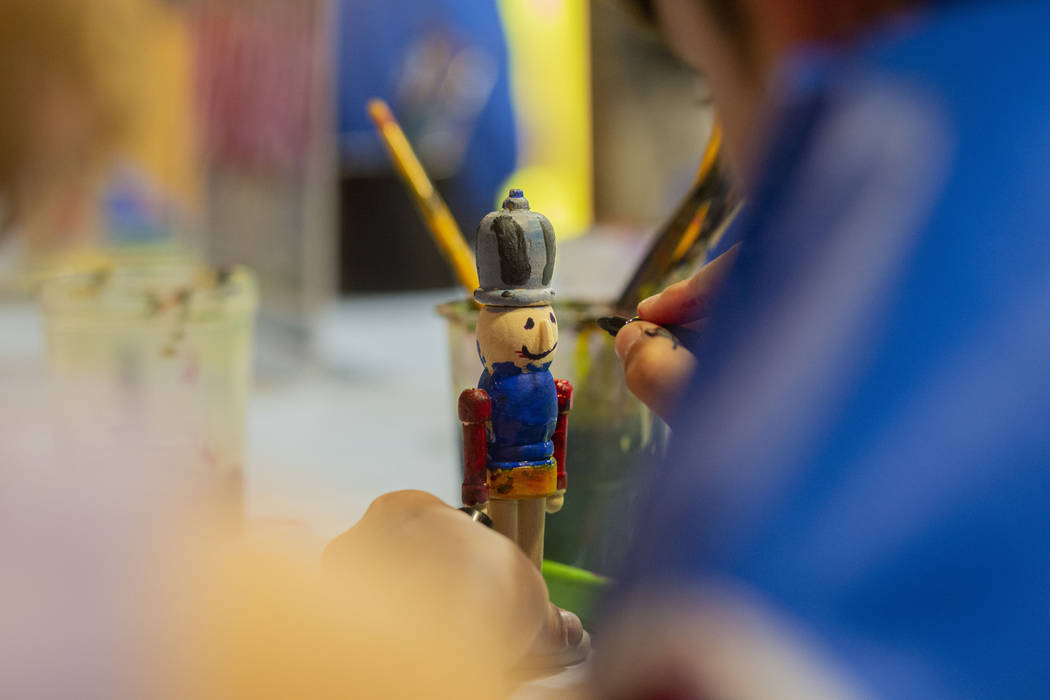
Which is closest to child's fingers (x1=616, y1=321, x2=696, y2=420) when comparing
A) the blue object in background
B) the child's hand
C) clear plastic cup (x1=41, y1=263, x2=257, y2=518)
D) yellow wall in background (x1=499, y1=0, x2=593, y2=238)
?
the child's hand

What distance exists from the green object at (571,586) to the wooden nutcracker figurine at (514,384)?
0.01 metres

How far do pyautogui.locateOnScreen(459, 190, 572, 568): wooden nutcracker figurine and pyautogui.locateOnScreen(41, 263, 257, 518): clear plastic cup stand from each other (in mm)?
172

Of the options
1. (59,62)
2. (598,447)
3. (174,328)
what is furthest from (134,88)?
(598,447)

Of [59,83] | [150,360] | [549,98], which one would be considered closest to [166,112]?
[59,83]

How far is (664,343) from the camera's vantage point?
0.65 feet

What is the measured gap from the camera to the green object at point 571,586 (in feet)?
0.70

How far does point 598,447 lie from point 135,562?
14cm

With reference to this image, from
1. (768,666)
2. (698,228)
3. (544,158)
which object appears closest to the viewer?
(768,666)

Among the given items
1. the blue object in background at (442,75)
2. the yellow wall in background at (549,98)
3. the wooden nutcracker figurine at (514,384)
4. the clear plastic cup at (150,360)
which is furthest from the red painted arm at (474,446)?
the yellow wall in background at (549,98)

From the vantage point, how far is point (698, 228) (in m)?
0.26

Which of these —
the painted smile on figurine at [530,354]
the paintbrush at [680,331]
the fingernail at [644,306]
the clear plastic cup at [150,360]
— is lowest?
the clear plastic cup at [150,360]

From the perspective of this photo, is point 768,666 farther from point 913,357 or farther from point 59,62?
point 59,62

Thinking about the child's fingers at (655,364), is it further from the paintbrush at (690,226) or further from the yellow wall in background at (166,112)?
the yellow wall in background at (166,112)

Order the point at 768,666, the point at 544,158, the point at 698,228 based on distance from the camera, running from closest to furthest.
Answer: the point at 768,666 < the point at 698,228 < the point at 544,158
